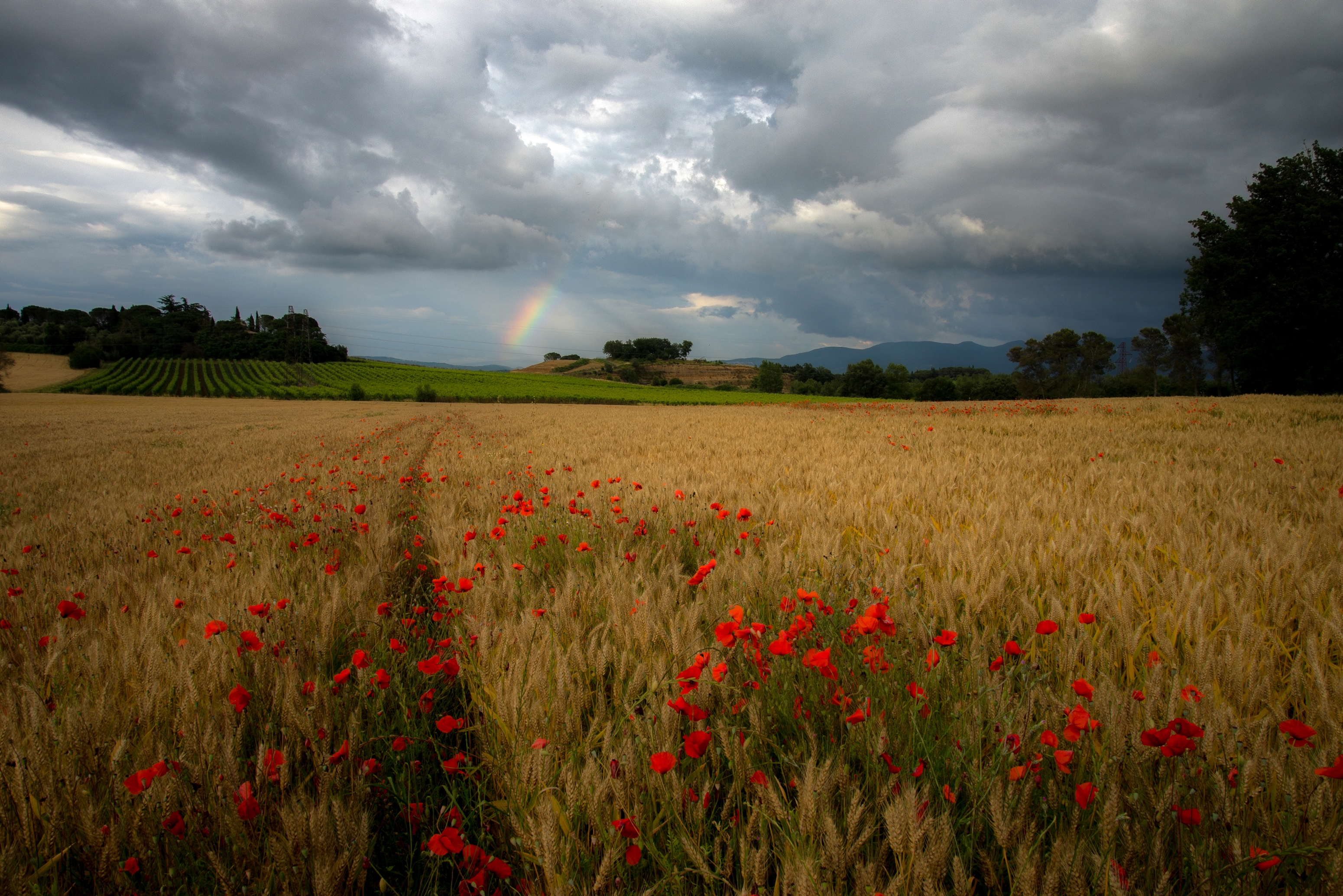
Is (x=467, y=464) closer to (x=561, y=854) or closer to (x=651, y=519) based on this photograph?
(x=651, y=519)

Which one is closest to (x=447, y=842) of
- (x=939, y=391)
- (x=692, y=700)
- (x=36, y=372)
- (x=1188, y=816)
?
(x=692, y=700)

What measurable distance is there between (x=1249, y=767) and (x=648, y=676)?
141cm

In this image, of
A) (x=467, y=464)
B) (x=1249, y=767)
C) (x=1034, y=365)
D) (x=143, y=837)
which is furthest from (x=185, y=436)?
(x=1034, y=365)

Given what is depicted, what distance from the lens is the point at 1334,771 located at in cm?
99

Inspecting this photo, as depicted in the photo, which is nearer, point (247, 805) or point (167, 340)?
point (247, 805)

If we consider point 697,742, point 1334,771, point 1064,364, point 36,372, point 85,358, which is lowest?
point 697,742

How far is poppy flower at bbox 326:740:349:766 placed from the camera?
1.29 metres

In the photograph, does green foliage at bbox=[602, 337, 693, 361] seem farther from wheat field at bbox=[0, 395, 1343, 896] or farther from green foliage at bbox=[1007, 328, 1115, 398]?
wheat field at bbox=[0, 395, 1343, 896]

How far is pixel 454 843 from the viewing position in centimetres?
104

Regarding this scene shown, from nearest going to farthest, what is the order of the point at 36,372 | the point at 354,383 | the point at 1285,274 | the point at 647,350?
the point at 1285,274 < the point at 354,383 < the point at 36,372 < the point at 647,350

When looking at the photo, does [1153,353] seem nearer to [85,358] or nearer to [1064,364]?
[1064,364]

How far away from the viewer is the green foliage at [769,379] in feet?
284

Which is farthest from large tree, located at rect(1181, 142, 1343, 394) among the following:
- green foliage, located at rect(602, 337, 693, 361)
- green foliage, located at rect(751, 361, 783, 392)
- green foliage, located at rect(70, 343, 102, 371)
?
green foliage, located at rect(70, 343, 102, 371)

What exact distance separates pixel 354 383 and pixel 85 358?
43.4 meters
